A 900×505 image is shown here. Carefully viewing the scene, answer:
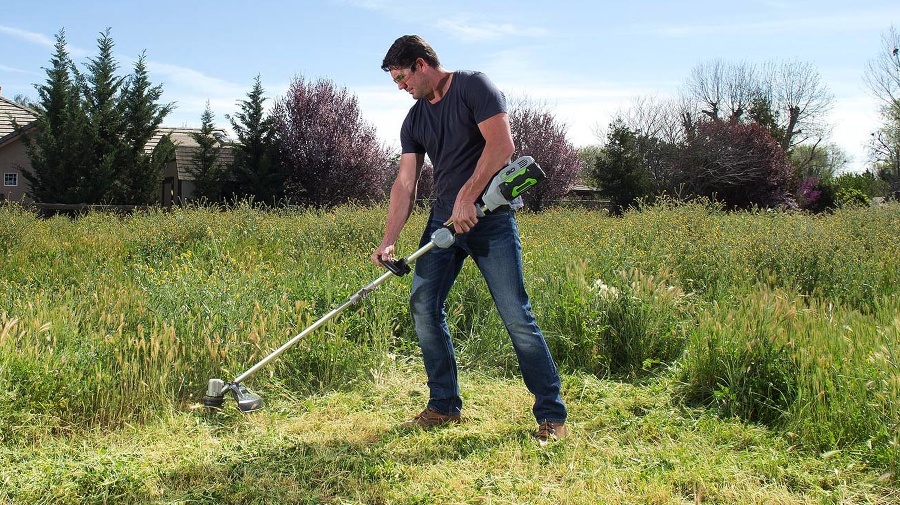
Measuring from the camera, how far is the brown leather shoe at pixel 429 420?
3686 mm

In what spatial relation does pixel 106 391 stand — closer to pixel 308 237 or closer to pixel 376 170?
pixel 308 237

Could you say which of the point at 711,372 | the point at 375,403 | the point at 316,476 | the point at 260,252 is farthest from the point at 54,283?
the point at 711,372

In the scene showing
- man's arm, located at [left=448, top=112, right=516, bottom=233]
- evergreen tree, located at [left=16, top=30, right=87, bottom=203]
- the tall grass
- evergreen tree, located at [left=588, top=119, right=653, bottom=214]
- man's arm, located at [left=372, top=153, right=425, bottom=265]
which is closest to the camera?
man's arm, located at [left=448, top=112, right=516, bottom=233]

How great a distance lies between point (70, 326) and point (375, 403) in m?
1.80

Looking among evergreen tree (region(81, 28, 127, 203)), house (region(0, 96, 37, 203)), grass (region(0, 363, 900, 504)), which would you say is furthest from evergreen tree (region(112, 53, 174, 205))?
grass (region(0, 363, 900, 504))

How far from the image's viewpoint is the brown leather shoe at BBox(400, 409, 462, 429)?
3.69 m

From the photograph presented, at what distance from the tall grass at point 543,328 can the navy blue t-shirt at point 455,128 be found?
1348 millimetres

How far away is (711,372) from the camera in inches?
160

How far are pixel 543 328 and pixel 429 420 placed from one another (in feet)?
4.78

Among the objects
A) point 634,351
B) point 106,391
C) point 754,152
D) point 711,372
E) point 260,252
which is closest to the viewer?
point 106,391

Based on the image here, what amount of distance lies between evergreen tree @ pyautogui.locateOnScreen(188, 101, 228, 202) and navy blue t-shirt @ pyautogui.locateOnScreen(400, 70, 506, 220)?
68.7 feet

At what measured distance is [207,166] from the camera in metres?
24.0

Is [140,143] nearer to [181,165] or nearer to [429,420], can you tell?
[181,165]

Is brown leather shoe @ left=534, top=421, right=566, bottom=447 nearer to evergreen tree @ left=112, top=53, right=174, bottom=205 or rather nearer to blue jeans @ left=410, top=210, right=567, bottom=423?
blue jeans @ left=410, top=210, right=567, bottom=423
